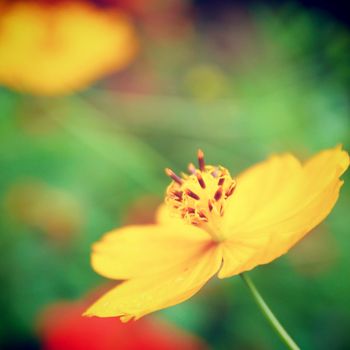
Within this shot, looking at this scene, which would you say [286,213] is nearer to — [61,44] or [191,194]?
[191,194]

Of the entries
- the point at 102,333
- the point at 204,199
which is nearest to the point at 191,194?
the point at 204,199

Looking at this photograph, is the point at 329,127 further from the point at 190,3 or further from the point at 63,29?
the point at 63,29

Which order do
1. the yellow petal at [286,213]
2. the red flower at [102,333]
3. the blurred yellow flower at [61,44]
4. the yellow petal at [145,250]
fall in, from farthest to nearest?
the blurred yellow flower at [61,44]
the red flower at [102,333]
the yellow petal at [145,250]
the yellow petal at [286,213]

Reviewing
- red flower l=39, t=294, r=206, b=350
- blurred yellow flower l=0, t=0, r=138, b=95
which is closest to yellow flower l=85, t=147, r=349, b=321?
red flower l=39, t=294, r=206, b=350

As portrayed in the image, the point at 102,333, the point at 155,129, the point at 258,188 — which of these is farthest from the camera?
the point at 155,129

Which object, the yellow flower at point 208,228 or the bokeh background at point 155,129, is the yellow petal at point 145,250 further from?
the bokeh background at point 155,129

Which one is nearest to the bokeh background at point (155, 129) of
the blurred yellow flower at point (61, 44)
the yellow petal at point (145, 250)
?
the blurred yellow flower at point (61, 44)

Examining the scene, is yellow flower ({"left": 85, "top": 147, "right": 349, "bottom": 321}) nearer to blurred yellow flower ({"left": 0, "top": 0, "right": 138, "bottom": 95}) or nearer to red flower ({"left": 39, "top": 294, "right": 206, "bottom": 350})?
red flower ({"left": 39, "top": 294, "right": 206, "bottom": 350})

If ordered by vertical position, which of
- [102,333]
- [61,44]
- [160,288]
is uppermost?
[61,44]
